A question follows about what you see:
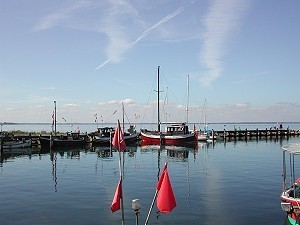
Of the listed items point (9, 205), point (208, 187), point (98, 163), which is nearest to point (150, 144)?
point (98, 163)

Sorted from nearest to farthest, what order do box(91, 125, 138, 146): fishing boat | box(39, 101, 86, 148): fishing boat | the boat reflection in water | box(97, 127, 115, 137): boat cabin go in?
1. the boat reflection in water
2. box(39, 101, 86, 148): fishing boat
3. box(91, 125, 138, 146): fishing boat
4. box(97, 127, 115, 137): boat cabin

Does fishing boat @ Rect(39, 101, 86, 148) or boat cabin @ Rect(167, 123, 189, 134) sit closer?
Answer: fishing boat @ Rect(39, 101, 86, 148)

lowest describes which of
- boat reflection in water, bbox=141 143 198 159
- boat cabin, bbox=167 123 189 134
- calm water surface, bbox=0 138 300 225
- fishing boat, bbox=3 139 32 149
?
calm water surface, bbox=0 138 300 225

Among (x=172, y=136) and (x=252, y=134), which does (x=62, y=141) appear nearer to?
(x=172, y=136)

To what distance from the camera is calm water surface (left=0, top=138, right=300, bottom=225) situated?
2088 cm

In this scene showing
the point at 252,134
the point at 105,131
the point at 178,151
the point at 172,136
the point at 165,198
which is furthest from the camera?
the point at 252,134

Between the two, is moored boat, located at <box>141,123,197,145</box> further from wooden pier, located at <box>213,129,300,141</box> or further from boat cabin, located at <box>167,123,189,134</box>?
wooden pier, located at <box>213,129,300,141</box>

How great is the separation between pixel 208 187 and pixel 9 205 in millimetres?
16327

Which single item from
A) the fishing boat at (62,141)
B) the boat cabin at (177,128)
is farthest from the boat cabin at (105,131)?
the boat cabin at (177,128)

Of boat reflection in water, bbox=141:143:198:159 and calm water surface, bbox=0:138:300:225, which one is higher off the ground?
boat reflection in water, bbox=141:143:198:159

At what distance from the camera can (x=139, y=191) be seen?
94.0 feet

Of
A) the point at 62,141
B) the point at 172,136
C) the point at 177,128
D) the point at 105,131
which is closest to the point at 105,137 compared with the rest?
the point at 105,131

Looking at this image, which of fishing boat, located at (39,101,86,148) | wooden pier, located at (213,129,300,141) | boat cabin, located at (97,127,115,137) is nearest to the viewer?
fishing boat, located at (39,101,86,148)

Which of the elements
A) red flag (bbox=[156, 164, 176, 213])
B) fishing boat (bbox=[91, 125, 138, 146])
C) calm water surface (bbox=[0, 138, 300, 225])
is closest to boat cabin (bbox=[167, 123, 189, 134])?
fishing boat (bbox=[91, 125, 138, 146])
